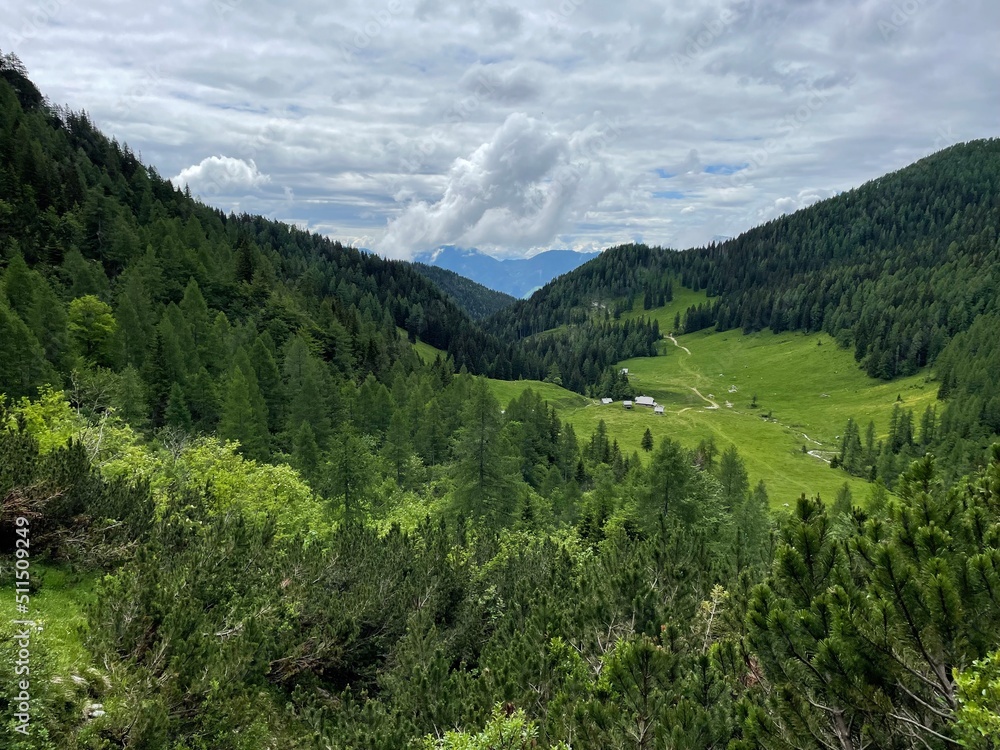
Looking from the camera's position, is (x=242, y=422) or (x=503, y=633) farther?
(x=242, y=422)

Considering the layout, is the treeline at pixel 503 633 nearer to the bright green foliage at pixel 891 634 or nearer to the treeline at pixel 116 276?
the bright green foliage at pixel 891 634

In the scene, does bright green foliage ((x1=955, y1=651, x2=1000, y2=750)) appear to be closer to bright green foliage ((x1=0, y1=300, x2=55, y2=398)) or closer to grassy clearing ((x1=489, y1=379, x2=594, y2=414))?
bright green foliage ((x1=0, y1=300, x2=55, y2=398))

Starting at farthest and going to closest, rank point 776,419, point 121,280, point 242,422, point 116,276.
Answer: point 776,419, point 116,276, point 121,280, point 242,422

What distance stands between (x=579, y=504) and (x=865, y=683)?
52.8 metres

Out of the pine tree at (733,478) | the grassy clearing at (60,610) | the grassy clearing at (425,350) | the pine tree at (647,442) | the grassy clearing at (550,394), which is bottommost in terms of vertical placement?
the pine tree at (647,442)

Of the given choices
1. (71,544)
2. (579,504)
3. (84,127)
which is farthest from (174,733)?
(84,127)

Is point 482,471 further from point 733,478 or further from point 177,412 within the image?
point 733,478

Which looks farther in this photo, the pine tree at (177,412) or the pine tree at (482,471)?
the pine tree at (177,412)

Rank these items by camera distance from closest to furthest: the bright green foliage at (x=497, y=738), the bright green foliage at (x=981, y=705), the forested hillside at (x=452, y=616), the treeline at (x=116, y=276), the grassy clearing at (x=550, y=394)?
the bright green foliage at (x=981, y=705)
the forested hillside at (x=452, y=616)
the bright green foliage at (x=497, y=738)
the treeline at (x=116, y=276)
the grassy clearing at (x=550, y=394)

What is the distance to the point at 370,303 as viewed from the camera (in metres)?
184

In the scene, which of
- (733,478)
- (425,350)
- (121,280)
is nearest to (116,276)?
(121,280)

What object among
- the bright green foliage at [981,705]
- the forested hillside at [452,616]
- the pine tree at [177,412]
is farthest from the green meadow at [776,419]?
the bright green foliage at [981,705]

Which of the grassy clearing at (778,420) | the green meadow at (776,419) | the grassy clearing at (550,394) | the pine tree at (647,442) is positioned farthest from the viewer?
the grassy clearing at (550,394)

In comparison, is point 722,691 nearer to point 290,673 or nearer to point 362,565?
point 290,673
